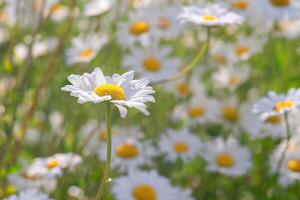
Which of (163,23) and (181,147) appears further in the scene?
(163,23)

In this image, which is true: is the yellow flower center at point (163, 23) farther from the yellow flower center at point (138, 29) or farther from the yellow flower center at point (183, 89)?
the yellow flower center at point (183, 89)

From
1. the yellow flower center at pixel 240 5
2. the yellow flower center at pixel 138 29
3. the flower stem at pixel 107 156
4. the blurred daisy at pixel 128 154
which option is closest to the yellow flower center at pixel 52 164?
the blurred daisy at pixel 128 154

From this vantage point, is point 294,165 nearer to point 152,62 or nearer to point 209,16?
point 209,16

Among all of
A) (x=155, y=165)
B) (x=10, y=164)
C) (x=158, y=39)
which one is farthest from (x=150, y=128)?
(x=10, y=164)

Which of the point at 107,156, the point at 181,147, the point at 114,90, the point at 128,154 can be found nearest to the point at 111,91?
the point at 114,90

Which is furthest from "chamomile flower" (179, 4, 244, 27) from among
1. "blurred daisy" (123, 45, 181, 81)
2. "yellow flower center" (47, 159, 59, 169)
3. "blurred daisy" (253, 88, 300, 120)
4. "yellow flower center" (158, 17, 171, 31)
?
"yellow flower center" (47, 159, 59, 169)

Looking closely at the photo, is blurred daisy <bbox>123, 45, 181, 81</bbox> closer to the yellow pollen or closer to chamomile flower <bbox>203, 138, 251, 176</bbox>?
chamomile flower <bbox>203, 138, 251, 176</bbox>

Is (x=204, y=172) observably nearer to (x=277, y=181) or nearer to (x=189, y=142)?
(x=189, y=142)
